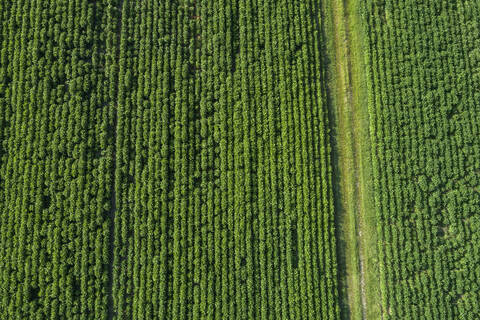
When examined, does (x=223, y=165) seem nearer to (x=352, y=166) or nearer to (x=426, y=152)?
(x=352, y=166)

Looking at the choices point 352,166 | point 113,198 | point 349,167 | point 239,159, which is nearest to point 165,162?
point 113,198

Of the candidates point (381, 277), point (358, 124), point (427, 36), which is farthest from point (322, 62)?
point (381, 277)

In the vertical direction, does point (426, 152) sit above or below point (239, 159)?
below

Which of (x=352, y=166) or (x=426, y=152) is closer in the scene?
(x=426, y=152)

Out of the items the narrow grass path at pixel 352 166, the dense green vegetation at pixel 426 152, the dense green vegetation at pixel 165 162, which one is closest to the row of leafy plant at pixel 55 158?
the dense green vegetation at pixel 165 162

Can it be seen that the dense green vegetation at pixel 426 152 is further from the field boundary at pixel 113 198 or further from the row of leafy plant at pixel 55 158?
the row of leafy plant at pixel 55 158

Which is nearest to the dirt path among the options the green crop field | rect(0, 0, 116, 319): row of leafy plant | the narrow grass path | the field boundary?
the narrow grass path

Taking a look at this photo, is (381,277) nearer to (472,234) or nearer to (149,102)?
(472,234)

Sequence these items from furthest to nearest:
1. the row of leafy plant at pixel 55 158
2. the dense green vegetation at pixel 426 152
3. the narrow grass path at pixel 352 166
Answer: the narrow grass path at pixel 352 166, the row of leafy plant at pixel 55 158, the dense green vegetation at pixel 426 152
